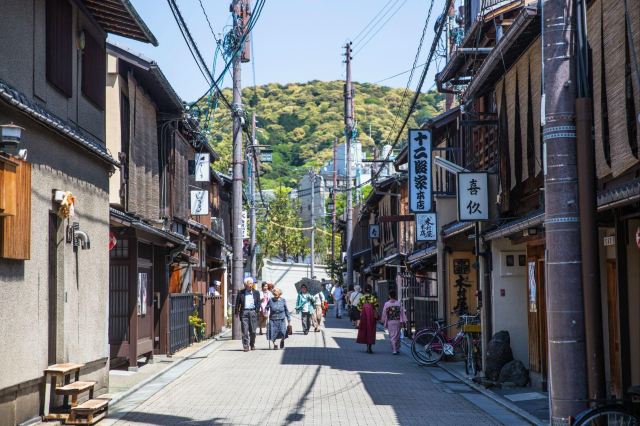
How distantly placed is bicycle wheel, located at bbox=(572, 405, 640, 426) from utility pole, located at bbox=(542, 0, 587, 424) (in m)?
0.13

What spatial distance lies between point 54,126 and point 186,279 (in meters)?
18.6

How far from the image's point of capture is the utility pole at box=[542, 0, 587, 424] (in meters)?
8.35

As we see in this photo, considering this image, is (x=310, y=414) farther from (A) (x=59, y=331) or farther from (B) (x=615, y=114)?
(B) (x=615, y=114)

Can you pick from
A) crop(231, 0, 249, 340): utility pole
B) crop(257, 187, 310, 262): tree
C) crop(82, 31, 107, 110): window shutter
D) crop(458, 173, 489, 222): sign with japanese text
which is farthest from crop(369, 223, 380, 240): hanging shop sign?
crop(82, 31, 107, 110): window shutter

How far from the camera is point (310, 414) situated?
13.4 metres

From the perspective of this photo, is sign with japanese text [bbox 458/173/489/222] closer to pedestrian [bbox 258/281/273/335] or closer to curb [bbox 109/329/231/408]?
curb [bbox 109/329/231/408]

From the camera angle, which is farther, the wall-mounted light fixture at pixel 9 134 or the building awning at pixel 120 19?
the building awning at pixel 120 19

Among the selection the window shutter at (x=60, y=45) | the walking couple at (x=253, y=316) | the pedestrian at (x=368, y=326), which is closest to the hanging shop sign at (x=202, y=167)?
the walking couple at (x=253, y=316)

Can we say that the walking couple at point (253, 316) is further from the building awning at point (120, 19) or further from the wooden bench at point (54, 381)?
the wooden bench at point (54, 381)

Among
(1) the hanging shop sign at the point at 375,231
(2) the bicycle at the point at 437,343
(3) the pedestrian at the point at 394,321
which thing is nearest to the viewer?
(2) the bicycle at the point at 437,343

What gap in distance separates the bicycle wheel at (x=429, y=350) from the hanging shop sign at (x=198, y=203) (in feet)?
36.6

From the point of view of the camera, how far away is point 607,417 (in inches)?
331

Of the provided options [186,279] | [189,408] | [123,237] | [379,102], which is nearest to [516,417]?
[189,408]

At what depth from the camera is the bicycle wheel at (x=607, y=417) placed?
8188 mm
